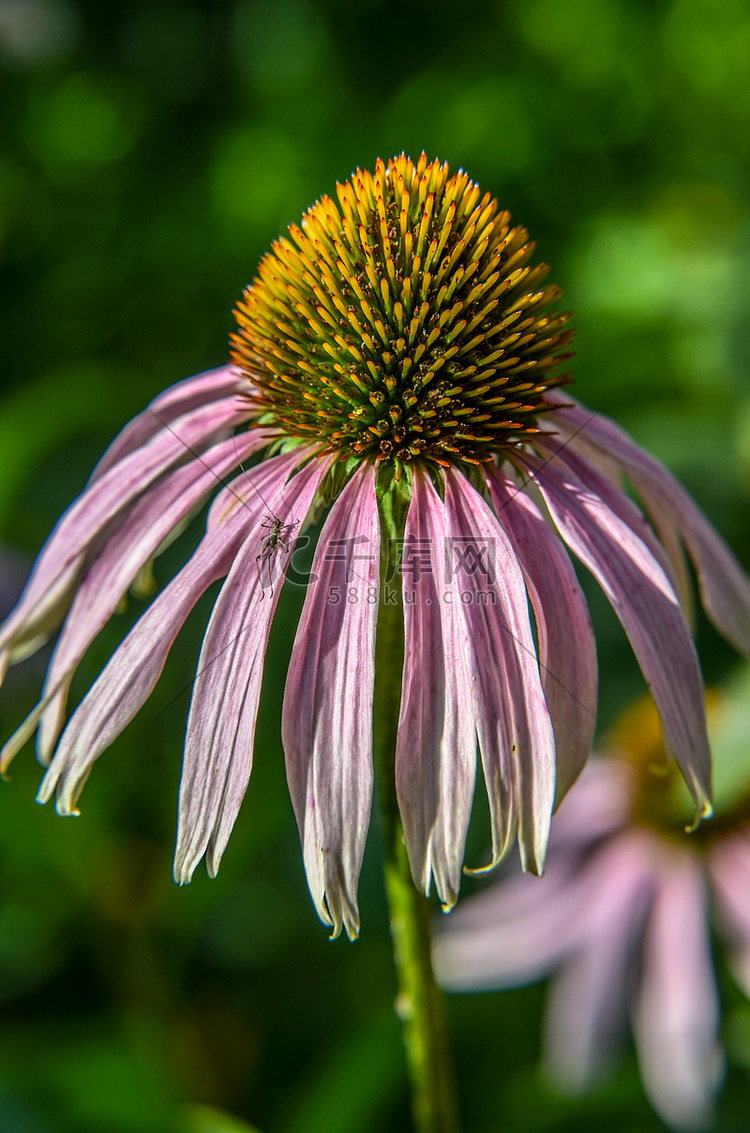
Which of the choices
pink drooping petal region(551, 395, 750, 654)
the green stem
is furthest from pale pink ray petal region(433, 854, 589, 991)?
pink drooping petal region(551, 395, 750, 654)

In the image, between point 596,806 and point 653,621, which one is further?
point 596,806

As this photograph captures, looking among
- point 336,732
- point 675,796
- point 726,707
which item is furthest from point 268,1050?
point 336,732

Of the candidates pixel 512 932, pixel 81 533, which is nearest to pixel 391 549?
pixel 81 533

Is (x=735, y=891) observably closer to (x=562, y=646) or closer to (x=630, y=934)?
(x=630, y=934)

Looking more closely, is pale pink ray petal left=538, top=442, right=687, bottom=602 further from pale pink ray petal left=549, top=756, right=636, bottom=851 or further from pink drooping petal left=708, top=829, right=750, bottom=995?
pale pink ray petal left=549, top=756, right=636, bottom=851

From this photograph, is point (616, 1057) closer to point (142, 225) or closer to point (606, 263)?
point (606, 263)

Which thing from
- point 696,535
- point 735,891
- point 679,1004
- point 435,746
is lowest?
point 679,1004

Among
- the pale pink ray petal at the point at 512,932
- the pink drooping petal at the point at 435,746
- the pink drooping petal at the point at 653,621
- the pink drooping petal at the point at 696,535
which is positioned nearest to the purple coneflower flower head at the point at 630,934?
the pale pink ray petal at the point at 512,932
